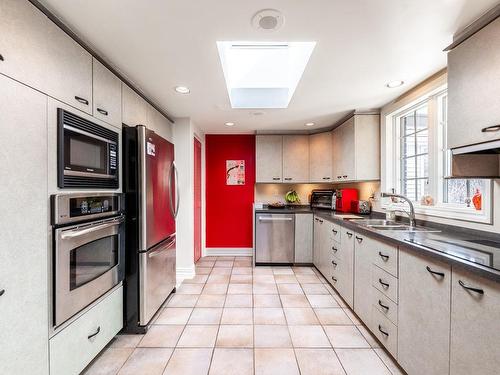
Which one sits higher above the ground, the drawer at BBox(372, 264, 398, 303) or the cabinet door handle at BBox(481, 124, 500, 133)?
the cabinet door handle at BBox(481, 124, 500, 133)

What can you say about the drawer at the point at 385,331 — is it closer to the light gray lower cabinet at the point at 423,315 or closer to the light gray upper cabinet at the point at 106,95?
the light gray lower cabinet at the point at 423,315

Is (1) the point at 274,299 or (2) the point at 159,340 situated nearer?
(2) the point at 159,340

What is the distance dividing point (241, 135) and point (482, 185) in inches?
138

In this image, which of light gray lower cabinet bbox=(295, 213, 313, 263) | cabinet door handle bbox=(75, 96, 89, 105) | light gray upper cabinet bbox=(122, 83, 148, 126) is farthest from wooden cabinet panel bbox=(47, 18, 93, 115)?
light gray lower cabinet bbox=(295, 213, 313, 263)

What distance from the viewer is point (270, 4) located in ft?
4.41

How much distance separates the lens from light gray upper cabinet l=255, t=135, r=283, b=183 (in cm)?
430

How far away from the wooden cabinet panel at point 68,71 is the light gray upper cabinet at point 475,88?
2430mm

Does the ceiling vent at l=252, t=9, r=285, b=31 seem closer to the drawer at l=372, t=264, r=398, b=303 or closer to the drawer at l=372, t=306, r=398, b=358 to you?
Answer: the drawer at l=372, t=264, r=398, b=303

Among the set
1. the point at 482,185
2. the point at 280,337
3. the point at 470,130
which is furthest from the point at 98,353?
the point at 482,185

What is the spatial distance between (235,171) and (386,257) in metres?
3.19

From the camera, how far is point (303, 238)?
3926 mm

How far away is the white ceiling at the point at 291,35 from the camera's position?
136 cm

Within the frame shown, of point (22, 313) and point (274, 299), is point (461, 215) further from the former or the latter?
point (22, 313)

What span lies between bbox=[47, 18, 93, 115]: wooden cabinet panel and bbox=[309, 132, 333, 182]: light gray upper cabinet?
10.9 feet
